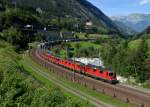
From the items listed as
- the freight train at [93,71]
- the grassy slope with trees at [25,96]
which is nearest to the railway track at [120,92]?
the freight train at [93,71]

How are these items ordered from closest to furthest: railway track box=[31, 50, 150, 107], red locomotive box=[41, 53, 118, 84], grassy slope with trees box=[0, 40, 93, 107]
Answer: grassy slope with trees box=[0, 40, 93, 107], railway track box=[31, 50, 150, 107], red locomotive box=[41, 53, 118, 84]

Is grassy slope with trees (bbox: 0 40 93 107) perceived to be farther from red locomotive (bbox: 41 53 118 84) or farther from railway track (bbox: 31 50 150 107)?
red locomotive (bbox: 41 53 118 84)

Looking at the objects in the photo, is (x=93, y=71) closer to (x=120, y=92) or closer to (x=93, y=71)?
(x=93, y=71)

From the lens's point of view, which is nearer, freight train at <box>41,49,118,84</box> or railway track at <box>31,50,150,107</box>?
railway track at <box>31,50,150,107</box>

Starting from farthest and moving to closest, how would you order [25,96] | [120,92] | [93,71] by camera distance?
[93,71]
[120,92]
[25,96]

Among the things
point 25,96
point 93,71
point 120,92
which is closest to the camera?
point 25,96

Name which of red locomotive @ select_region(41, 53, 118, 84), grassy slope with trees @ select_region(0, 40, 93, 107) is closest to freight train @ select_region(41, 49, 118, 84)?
red locomotive @ select_region(41, 53, 118, 84)

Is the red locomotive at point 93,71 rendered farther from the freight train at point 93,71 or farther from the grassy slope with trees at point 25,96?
the grassy slope with trees at point 25,96

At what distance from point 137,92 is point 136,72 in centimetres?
4787

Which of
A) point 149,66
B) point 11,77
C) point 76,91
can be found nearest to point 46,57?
point 149,66

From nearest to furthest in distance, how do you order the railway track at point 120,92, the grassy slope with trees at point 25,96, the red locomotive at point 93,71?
the grassy slope with trees at point 25,96
the railway track at point 120,92
the red locomotive at point 93,71

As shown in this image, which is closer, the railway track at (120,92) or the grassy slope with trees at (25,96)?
the grassy slope with trees at (25,96)

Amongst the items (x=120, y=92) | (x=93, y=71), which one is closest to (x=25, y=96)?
(x=120, y=92)

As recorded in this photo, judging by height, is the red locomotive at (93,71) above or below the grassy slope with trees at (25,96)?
below
